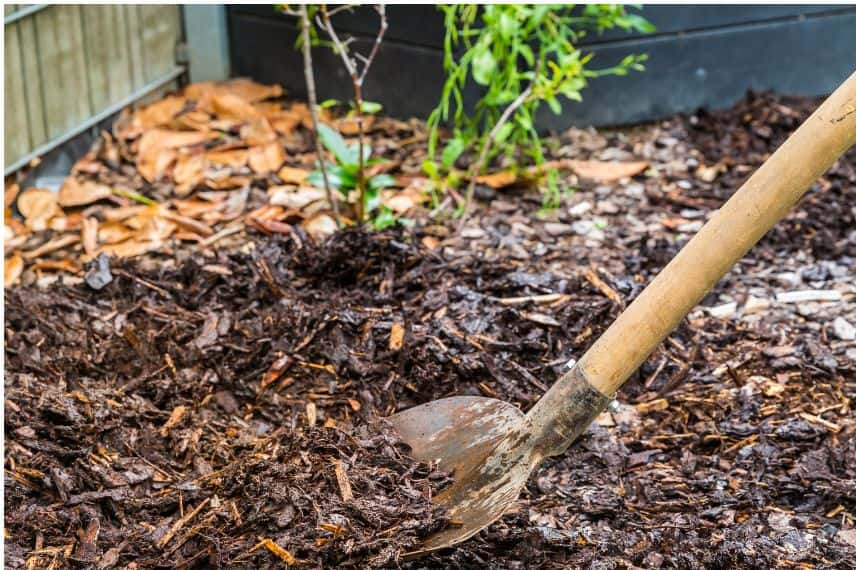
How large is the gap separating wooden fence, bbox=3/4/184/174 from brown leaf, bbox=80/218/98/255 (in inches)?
15.7

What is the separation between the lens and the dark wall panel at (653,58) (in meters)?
4.80

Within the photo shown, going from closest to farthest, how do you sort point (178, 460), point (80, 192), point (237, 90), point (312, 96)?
1. point (178, 460)
2. point (312, 96)
3. point (80, 192)
4. point (237, 90)

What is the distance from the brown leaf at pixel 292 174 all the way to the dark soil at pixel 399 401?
0.72 meters

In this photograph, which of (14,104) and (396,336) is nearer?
(396,336)

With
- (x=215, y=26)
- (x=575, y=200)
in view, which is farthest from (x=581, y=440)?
(x=215, y=26)

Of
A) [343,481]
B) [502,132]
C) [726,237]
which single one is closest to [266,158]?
[502,132]

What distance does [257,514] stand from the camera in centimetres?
231

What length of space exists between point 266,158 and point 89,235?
3.01ft

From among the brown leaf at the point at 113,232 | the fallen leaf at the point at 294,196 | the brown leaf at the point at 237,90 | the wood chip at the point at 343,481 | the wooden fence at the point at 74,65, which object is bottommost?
the brown leaf at the point at 113,232

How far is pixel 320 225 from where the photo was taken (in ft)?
13.4

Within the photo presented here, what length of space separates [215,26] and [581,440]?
3365mm

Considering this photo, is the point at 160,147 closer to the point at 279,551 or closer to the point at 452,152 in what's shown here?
the point at 452,152

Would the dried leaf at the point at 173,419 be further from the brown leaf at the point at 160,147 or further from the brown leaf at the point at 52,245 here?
the brown leaf at the point at 160,147

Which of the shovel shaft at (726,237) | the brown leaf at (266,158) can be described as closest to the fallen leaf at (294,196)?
the brown leaf at (266,158)
